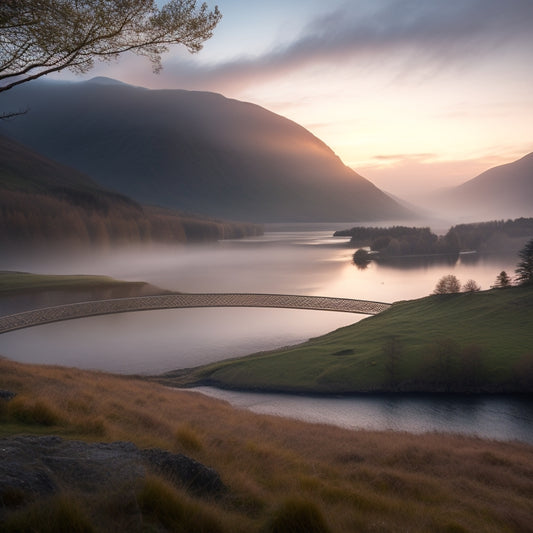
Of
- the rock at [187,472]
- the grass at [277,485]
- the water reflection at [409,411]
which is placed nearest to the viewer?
the grass at [277,485]

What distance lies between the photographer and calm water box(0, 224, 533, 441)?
110 ft

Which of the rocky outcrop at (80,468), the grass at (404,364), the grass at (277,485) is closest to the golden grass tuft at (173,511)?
the grass at (277,485)

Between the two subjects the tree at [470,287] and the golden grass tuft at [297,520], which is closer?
the golden grass tuft at [297,520]

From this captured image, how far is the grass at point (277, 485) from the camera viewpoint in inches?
234

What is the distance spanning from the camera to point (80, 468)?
23.3 ft

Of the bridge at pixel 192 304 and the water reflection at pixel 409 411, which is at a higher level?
the bridge at pixel 192 304

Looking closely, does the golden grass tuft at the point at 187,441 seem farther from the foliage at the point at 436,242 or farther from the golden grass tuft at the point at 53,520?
the foliage at the point at 436,242

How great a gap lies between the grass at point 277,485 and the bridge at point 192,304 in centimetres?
4924

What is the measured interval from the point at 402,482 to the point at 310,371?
95.6ft

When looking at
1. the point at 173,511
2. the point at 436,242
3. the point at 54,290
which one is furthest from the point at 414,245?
the point at 173,511

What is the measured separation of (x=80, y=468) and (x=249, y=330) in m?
51.6

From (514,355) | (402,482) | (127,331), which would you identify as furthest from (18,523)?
(127,331)

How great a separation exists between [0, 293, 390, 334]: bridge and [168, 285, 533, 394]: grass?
22.2 meters

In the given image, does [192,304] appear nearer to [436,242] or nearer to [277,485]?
[277,485]
